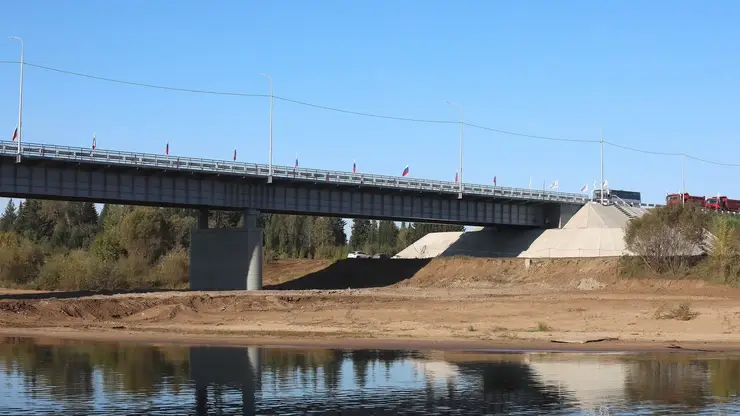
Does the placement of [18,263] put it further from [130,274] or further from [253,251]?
[253,251]

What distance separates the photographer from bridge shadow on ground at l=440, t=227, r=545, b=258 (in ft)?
390

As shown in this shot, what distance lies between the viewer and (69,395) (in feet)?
90.8

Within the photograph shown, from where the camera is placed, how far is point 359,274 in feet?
372

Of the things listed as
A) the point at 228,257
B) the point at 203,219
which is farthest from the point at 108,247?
the point at 228,257

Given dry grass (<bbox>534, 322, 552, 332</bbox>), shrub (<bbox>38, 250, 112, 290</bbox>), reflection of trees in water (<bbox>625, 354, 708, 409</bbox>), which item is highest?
shrub (<bbox>38, 250, 112, 290</bbox>)

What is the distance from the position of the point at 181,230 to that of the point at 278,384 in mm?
118609

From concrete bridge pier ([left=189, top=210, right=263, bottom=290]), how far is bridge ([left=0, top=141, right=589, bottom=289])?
3.6 inches

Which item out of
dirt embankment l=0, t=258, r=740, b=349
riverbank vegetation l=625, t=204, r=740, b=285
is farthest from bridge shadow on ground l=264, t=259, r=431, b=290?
riverbank vegetation l=625, t=204, r=740, b=285

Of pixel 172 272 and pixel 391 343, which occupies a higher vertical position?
pixel 172 272

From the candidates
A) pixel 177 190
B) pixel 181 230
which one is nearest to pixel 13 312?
pixel 177 190

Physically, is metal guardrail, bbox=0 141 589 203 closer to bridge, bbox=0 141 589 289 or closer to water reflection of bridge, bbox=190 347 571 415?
bridge, bbox=0 141 589 289

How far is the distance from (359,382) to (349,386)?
0.91m

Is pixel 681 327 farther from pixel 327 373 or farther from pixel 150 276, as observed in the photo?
pixel 150 276

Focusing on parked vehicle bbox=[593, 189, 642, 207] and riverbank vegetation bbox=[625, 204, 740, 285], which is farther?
parked vehicle bbox=[593, 189, 642, 207]
